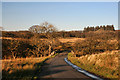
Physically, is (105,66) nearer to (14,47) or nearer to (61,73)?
(61,73)

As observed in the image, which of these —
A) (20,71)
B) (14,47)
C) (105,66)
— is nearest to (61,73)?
(20,71)

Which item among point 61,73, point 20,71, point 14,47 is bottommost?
point 61,73

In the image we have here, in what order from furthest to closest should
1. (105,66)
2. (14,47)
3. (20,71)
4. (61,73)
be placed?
(14,47) → (105,66) → (61,73) → (20,71)

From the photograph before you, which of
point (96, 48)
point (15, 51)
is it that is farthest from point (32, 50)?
point (96, 48)

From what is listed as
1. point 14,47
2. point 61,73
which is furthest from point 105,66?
point 14,47

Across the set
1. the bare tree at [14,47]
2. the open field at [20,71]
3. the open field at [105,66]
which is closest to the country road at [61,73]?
the open field at [20,71]

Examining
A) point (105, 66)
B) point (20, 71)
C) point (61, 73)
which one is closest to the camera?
point (20, 71)

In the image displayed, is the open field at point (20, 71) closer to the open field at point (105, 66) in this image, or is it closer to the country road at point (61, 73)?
the country road at point (61, 73)

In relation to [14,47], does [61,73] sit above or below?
below

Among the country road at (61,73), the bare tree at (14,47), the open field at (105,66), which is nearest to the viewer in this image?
the country road at (61,73)

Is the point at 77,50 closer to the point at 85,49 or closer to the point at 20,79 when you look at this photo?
the point at 85,49

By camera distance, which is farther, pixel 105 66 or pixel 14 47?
pixel 14 47

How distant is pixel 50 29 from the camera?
4081 cm

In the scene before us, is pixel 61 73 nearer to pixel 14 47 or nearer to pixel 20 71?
pixel 20 71
